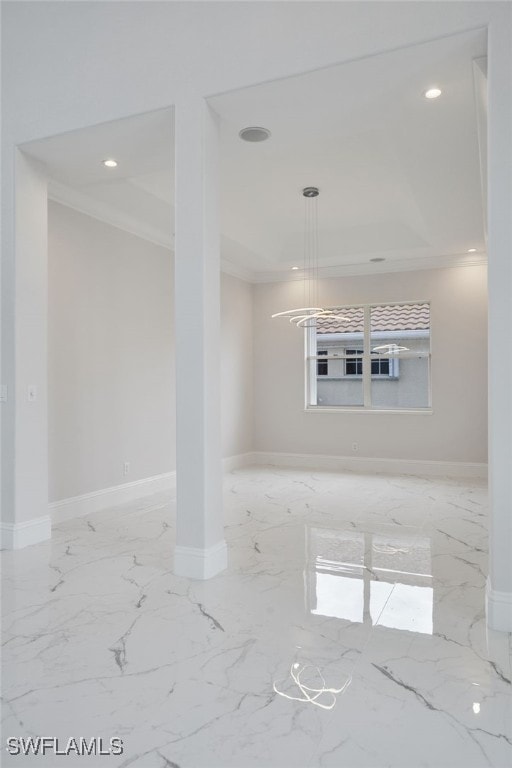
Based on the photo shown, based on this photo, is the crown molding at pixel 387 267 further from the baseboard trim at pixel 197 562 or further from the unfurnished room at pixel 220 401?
the baseboard trim at pixel 197 562

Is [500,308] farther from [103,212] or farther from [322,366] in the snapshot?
[322,366]

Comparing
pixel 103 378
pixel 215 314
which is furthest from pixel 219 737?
pixel 103 378

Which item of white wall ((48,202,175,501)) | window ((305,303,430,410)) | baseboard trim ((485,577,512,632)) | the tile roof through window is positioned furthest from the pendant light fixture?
baseboard trim ((485,577,512,632))

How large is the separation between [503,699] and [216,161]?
10.2 feet

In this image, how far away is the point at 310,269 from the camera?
7422 mm

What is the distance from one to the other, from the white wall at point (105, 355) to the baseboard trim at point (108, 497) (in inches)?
2.4

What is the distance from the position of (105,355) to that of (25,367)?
4.03 ft

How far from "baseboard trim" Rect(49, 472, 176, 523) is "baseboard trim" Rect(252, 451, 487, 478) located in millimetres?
2108

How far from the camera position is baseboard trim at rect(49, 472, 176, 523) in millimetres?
4504

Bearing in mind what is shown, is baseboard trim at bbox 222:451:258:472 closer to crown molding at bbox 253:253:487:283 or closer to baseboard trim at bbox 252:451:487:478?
baseboard trim at bbox 252:451:487:478

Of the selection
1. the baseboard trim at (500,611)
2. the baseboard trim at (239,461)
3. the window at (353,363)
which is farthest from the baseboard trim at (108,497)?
the baseboard trim at (500,611)

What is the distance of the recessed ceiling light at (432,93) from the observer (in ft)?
10.0

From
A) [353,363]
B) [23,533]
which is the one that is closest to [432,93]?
[23,533]

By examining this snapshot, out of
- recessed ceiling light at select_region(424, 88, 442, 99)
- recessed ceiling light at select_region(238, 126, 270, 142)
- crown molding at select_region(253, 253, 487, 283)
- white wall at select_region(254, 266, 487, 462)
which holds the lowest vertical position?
white wall at select_region(254, 266, 487, 462)
